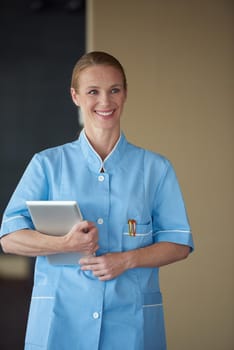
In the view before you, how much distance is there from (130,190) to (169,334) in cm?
173

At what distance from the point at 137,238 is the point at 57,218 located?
26cm

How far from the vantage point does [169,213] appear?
5.83ft

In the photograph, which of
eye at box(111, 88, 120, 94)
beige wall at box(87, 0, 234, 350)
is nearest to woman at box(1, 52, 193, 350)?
eye at box(111, 88, 120, 94)

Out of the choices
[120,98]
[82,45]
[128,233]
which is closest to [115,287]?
[128,233]

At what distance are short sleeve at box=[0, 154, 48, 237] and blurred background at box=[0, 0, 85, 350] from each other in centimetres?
161

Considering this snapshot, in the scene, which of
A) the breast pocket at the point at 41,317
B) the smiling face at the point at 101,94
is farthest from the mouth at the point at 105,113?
the breast pocket at the point at 41,317

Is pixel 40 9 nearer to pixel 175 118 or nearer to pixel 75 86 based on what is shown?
pixel 175 118

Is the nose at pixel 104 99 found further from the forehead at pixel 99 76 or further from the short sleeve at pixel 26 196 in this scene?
the short sleeve at pixel 26 196

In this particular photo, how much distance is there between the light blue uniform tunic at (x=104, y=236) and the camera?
1.66m

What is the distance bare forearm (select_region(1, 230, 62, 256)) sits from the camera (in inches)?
62.6

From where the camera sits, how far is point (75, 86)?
1.79 metres

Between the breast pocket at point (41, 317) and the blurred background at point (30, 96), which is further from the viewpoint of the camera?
the blurred background at point (30, 96)

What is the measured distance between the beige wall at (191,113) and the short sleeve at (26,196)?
1.55 m

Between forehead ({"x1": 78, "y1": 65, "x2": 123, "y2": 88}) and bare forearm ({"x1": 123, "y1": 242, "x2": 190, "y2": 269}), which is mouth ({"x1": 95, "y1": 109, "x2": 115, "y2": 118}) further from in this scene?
bare forearm ({"x1": 123, "y1": 242, "x2": 190, "y2": 269})
